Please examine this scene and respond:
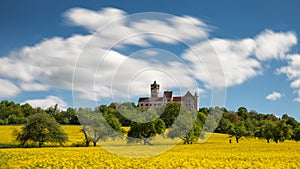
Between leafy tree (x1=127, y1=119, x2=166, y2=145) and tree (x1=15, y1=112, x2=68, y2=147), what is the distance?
1141 cm

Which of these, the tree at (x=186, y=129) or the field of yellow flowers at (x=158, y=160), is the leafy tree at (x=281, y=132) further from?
the field of yellow flowers at (x=158, y=160)

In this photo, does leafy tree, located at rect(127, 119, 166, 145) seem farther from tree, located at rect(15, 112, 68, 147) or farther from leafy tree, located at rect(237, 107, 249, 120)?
leafy tree, located at rect(237, 107, 249, 120)

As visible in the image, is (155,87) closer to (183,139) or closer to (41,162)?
(41,162)

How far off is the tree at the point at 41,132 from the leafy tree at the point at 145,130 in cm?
1141

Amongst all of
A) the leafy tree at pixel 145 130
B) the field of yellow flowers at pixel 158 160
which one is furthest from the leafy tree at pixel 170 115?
the field of yellow flowers at pixel 158 160

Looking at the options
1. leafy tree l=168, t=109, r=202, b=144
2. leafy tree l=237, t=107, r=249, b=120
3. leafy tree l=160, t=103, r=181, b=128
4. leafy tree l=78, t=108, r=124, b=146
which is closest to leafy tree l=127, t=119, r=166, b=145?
leafy tree l=160, t=103, r=181, b=128

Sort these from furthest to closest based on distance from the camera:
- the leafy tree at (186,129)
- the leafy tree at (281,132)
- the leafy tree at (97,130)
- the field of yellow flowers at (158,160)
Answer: the leafy tree at (281,132) → the leafy tree at (186,129) → the leafy tree at (97,130) → the field of yellow flowers at (158,160)

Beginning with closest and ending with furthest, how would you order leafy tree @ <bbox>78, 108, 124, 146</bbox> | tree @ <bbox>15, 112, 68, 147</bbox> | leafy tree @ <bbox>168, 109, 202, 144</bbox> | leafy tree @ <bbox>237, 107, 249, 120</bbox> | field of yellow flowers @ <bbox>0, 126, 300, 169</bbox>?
field of yellow flowers @ <bbox>0, 126, 300, 169</bbox> → tree @ <bbox>15, 112, 68, 147</bbox> → leafy tree @ <bbox>78, 108, 124, 146</bbox> → leafy tree @ <bbox>168, 109, 202, 144</bbox> → leafy tree @ <bbox>237, 107, 249, 120</bbox>

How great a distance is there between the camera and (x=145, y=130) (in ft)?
215

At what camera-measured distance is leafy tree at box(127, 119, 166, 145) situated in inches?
2564

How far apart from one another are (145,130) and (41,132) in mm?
16830

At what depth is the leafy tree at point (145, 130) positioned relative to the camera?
65.1 metres

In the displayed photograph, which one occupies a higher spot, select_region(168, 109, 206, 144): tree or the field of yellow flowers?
select_region(168, 109, 206, 144): tree

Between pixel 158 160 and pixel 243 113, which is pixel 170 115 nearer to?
pixel 158 160
